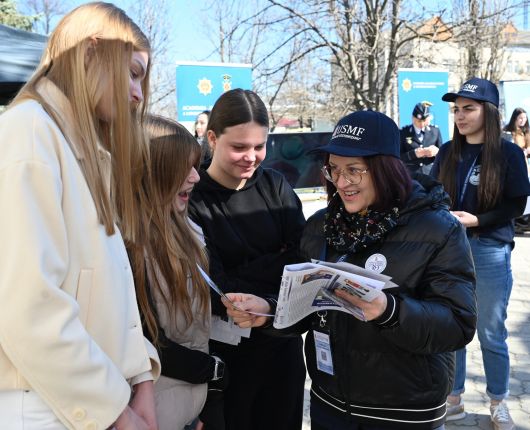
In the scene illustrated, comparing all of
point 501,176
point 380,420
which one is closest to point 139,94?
point 380,420

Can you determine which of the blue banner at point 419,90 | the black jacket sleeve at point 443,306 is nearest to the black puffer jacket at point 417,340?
the black jacket sleeve at point 443,306

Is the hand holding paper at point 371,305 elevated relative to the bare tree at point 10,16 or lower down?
lower down

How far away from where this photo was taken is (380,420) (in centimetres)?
195

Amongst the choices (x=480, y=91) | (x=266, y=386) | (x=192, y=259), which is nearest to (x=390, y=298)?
(x=192, y=259)

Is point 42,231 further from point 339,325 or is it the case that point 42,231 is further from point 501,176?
point 501,176

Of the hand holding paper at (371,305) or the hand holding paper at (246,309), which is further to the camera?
the hand holding paper at (246,309)

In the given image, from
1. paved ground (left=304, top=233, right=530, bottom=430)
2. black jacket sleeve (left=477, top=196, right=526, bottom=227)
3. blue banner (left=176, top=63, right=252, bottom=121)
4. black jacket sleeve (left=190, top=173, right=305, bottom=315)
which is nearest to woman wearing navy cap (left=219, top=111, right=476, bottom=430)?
black jacket sleeve (left=190, top=173, right=305, bottom=315)

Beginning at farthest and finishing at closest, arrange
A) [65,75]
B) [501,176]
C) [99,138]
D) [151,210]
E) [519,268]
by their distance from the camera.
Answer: [519,268] → [501,176] → [151,210] → [99,138] → [65,75]

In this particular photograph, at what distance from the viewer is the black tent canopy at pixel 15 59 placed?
13.7ft

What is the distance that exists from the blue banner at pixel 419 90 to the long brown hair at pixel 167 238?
10.00m

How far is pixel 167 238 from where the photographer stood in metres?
1.88

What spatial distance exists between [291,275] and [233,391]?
3.24 ft

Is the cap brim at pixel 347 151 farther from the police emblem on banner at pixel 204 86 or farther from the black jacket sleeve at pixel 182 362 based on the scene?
the police emblem on banner at pixel 204 86

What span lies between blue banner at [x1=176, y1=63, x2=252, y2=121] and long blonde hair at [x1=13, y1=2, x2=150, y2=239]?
8.30 metres
